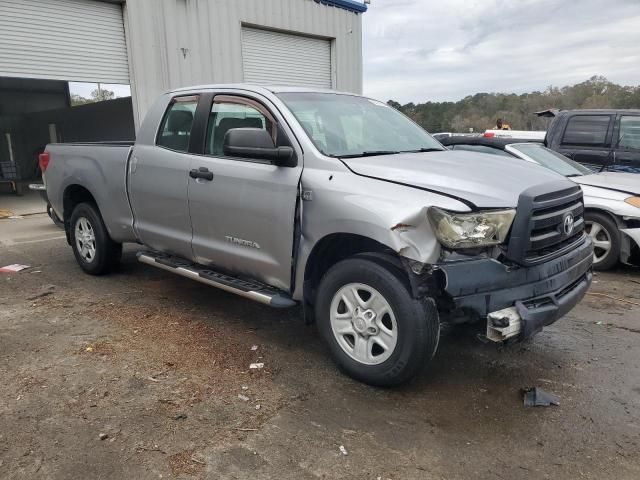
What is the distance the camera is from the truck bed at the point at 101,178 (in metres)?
5.15

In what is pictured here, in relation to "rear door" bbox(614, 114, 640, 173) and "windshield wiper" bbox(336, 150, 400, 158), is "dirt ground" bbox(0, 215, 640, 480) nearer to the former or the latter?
"windshield wiper" bbox(336, 150, 400, 158)

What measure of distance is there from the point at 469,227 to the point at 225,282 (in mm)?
1954

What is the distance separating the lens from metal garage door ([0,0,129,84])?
9867 mm

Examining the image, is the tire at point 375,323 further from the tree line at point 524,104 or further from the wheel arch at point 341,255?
the tree line at point 524,104

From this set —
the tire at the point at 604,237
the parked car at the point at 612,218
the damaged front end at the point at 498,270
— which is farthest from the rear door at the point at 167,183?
the tire at the point at 604,237

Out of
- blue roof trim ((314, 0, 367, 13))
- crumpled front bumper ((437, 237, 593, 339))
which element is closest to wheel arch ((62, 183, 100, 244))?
crumpled front bumper ((437, 237, 593, 339))

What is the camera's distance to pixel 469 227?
9.89ft

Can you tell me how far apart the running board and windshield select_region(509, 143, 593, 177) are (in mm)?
4454

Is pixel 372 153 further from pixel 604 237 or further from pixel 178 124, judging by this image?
pixel 604 237

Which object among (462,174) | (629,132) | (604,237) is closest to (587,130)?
(629,132)

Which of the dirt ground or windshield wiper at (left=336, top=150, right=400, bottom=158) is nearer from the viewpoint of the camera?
the dirt ground

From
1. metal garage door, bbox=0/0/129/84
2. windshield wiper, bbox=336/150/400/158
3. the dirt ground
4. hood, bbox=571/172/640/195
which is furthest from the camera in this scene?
metal garage door, bbox=0/0/129/84

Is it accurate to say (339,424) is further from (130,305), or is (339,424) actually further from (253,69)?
(253,69)

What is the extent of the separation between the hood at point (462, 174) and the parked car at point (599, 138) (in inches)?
194
